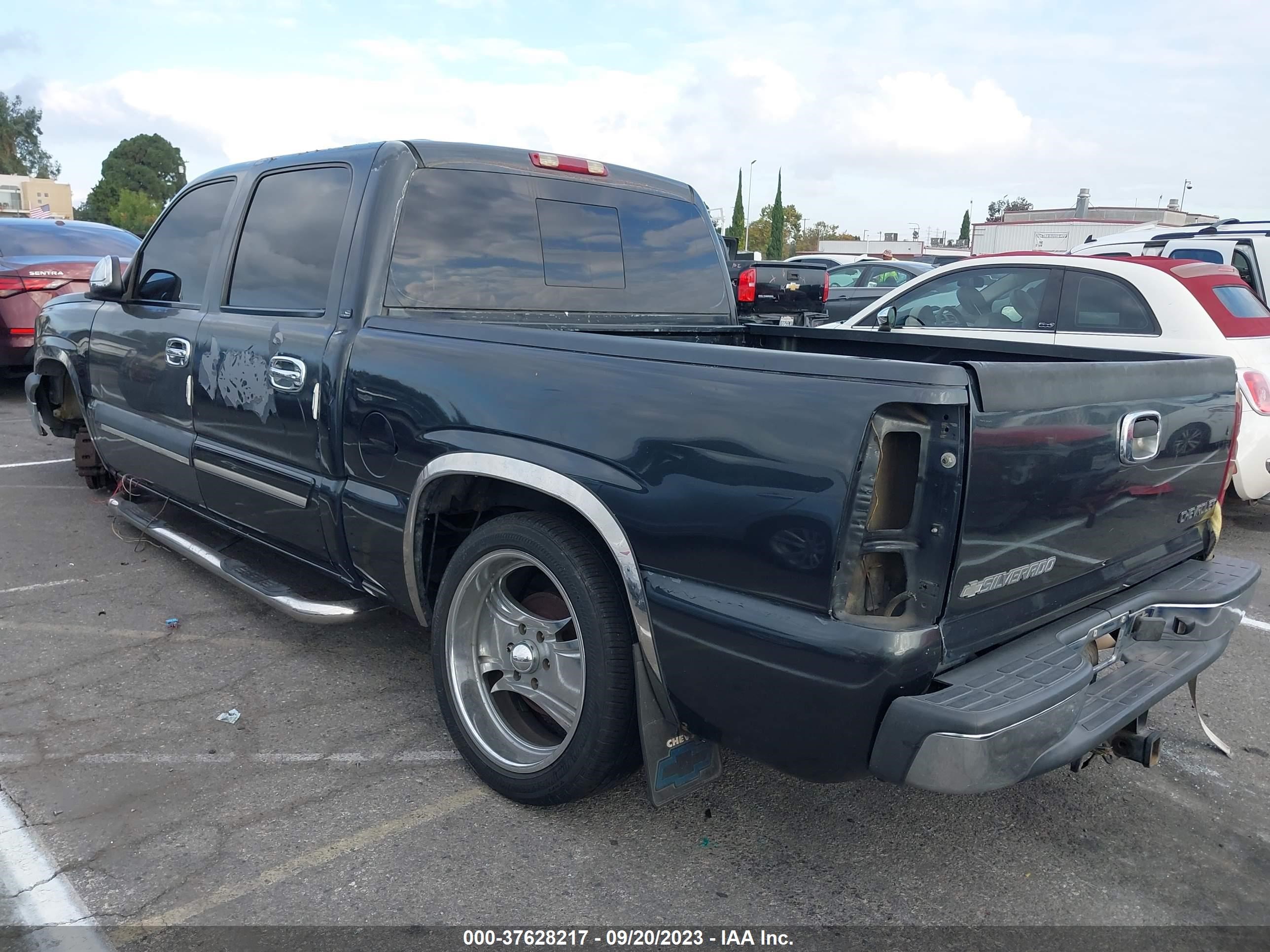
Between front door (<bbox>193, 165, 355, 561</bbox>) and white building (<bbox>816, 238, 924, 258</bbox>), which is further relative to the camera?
white building (<bbox>816, 238, 924, 258</bbox>)

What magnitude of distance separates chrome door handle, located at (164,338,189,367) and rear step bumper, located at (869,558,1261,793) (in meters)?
3.32

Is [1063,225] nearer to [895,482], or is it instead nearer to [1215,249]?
[1215,249]

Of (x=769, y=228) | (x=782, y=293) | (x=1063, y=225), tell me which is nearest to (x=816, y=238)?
(x=769, y=228)

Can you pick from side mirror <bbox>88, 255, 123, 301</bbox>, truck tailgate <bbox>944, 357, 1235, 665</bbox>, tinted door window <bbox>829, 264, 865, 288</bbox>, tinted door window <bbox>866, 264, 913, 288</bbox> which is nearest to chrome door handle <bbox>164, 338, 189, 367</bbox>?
side mirror <bbox>88, 255, 123, 301</bbox>

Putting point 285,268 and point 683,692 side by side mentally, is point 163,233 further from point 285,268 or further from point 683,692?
point 683,692

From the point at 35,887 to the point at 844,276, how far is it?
1558 centimetres

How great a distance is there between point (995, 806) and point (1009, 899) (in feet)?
1.61

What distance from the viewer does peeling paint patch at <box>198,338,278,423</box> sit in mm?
3553

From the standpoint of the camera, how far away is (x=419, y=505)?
2.99m

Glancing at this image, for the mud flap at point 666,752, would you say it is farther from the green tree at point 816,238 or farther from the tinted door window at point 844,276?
the green tree at point 816,238

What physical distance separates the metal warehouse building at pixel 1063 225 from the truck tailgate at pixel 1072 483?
3163cm

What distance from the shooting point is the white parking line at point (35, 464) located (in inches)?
272

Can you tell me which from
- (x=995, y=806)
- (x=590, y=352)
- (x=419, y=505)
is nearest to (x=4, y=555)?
(x=419, y=505)

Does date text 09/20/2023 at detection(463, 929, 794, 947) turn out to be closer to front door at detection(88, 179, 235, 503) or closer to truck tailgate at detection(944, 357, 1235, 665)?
truck tailgate at detection(944, 357, 1235, 665)
